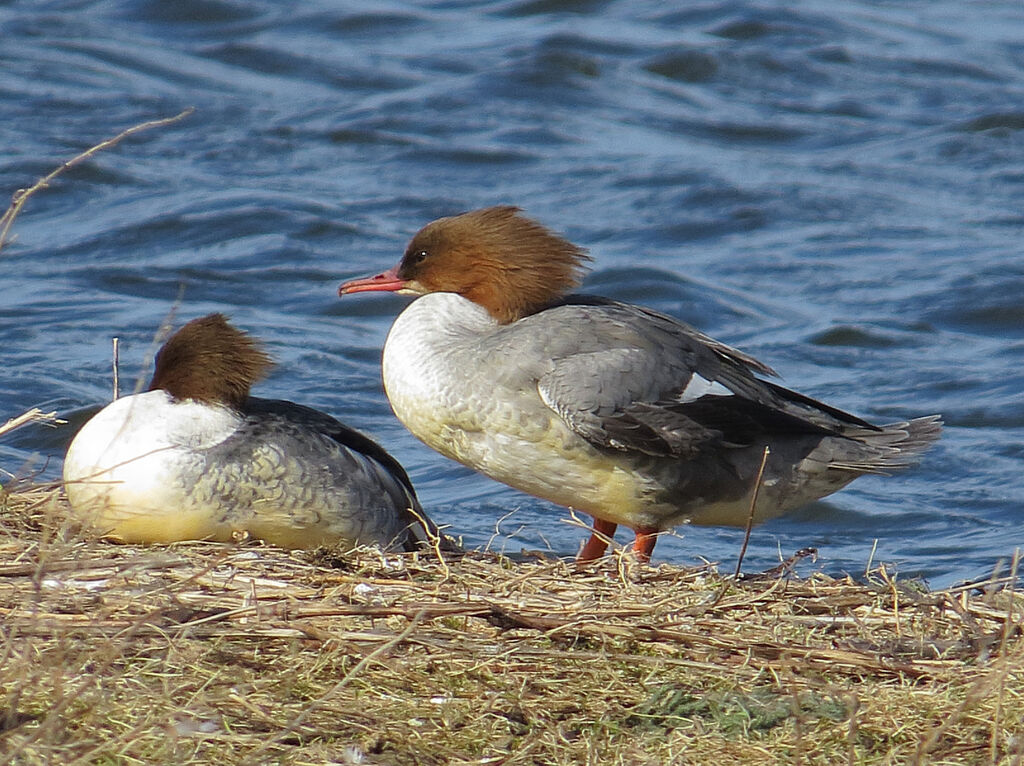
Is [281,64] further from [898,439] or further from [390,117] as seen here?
[898,439]

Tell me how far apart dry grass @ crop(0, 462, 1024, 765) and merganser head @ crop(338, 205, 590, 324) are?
1271mm

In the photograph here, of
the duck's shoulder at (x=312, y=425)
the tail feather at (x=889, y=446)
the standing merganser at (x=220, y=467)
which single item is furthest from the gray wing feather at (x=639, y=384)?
the duck's shoulder at (x=312, y=425)

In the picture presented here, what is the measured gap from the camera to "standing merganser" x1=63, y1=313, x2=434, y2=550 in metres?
4.91

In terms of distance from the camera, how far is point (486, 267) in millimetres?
5715

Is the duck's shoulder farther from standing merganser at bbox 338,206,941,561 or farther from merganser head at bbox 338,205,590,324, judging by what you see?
merganser head at bbox 338,205,590,324

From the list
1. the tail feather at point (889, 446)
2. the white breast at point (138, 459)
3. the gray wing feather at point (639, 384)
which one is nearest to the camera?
the white breast at point (138, 459)

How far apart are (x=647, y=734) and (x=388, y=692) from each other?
655mm

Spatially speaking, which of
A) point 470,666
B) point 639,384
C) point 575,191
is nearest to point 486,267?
point 639,384

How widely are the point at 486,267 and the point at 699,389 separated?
930 millimetres

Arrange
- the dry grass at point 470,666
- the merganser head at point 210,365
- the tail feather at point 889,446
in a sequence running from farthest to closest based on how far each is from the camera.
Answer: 1. the tail feather at point 889,446
2. the merganser head at point 210,365
3. the dry grass at point 470,666

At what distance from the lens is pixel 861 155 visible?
14.3 meters

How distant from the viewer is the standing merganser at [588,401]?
16.9ft

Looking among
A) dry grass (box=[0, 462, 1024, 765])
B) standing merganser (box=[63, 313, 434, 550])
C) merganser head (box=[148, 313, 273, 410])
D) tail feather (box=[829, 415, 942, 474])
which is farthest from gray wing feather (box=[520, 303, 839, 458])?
merganser head (box=[148, 313, 273, 410])

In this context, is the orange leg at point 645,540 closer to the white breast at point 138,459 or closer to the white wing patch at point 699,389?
the white wing patch at point 699,389
